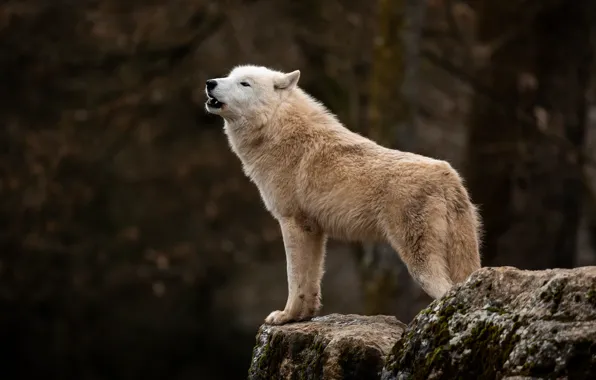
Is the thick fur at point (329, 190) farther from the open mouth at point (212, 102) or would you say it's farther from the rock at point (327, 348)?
the rock at point (327, 348)

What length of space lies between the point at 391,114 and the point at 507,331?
6.20 meters

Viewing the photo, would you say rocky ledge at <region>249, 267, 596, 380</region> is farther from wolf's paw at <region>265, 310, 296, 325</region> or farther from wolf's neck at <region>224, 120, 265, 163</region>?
wolf's neck at <region>224, 120, 265, 163</region>

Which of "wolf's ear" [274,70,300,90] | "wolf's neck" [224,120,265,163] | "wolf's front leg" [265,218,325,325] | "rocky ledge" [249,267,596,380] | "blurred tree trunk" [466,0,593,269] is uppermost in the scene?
"blurred tree trunk" [466,0,593,269]

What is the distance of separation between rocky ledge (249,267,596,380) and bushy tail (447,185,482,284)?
57 cm

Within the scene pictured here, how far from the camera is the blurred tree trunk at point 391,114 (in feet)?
32.1

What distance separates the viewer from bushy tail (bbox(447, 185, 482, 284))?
19.0 feet

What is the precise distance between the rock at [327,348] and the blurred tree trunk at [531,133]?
6434mm

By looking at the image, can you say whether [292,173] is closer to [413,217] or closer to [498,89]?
[413,217]

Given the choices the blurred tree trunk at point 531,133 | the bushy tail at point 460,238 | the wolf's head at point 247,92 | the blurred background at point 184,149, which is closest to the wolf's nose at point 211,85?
the wolf's head at point 247,92

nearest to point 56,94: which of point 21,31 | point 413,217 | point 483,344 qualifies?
point 21,31

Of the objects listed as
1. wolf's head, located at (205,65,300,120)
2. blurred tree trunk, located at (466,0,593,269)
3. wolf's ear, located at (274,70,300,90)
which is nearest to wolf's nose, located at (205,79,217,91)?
wolf's head, located at (205,65,300,120)

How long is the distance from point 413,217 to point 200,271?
7993 mm

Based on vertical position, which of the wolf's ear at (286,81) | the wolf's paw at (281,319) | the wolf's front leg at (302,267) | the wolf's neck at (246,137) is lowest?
the wolf's paw at (281,319)

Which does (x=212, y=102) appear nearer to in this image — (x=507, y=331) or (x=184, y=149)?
(x=507, y=331)
